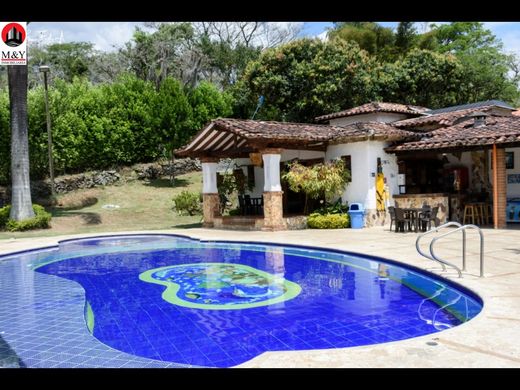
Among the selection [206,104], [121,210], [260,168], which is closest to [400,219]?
[260,168]

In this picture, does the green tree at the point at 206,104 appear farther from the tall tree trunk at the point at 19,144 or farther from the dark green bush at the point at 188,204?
the tall tree trunk at the point at 19,144

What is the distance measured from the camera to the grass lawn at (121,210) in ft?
76.3

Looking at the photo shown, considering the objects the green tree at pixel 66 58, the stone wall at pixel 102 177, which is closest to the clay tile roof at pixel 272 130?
the stone wall at pixel 102 177

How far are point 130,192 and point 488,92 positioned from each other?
2892cm

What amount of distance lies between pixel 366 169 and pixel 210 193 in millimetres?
7401

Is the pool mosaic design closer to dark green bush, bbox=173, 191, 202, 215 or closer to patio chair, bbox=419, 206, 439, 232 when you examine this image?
patio chair, bbox=419, 206, 439, 232

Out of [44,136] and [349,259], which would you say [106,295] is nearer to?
[349,259]

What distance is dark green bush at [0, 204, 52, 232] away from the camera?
71.5ft

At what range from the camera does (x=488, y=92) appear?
124 feet

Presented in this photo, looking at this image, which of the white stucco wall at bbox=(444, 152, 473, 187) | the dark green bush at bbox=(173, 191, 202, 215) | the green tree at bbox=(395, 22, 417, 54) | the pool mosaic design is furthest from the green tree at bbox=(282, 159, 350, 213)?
the green tree at bbox=(395, 22, 417, 54)

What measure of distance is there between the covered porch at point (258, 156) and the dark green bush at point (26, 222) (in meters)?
7.34

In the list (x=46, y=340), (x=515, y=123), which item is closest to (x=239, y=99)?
(x=515, y=123)

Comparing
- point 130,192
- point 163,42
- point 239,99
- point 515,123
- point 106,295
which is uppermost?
point 163,42
